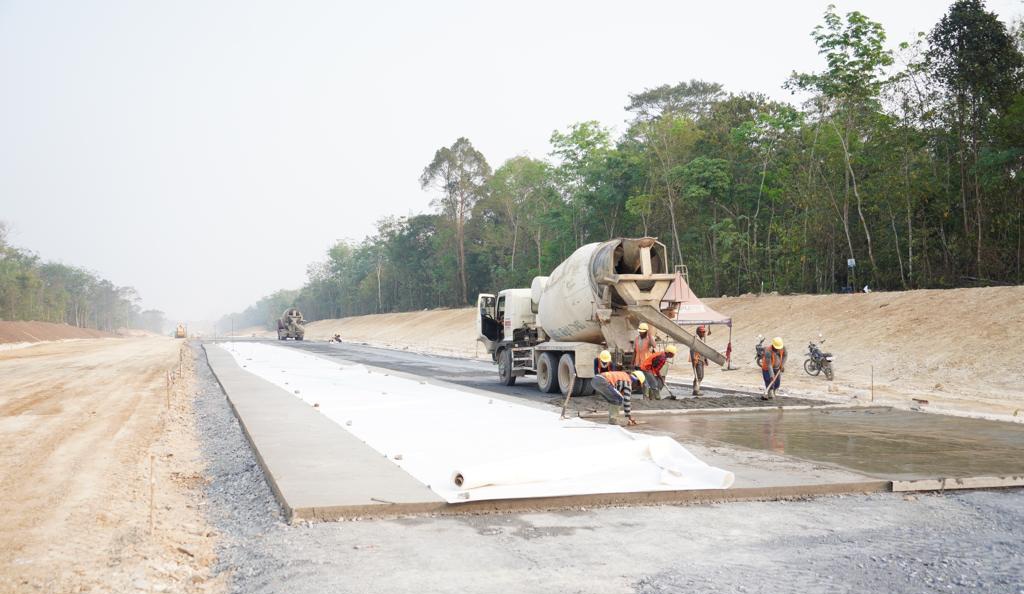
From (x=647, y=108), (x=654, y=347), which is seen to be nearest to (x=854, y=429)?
(x=654, y=347)

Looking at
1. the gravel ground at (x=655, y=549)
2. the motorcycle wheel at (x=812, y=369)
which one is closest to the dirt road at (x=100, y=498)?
the gravel ground at (x=655, y=549)

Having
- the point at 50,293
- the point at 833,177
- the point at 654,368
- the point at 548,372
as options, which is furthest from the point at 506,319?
the point at 50,293

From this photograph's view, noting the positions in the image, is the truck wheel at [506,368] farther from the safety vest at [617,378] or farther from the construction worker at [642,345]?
the safety vest at [617,378]

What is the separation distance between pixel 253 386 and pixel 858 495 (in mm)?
16528

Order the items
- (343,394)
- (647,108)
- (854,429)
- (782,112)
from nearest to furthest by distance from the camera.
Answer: (854,429)
(343,394)
(782,112)
(647,108)

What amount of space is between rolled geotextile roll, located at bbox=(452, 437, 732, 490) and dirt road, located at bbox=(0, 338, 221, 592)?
2.76 m

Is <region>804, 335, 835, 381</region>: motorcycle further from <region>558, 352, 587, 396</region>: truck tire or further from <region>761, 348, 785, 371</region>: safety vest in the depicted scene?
<region>558, 352, 587, 396</region>: truck tire

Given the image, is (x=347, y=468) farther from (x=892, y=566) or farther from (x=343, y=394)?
(x=343, y=394)

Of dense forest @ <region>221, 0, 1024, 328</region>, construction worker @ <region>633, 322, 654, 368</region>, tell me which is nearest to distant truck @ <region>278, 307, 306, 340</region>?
dense forest @ <region>221, 0, 1024, 328</region>

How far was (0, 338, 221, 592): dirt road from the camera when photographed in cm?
603

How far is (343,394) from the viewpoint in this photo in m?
18.9

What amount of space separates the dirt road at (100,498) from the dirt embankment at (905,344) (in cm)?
1558

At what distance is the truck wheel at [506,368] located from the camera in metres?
22.6

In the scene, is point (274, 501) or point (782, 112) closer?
point (274, 501)
